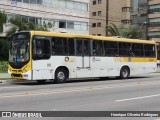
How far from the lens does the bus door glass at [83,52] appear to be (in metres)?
25.2

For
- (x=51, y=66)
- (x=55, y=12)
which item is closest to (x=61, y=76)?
(x=51, y=66)

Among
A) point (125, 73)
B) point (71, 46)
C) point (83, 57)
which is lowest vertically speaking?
point (125, 73)

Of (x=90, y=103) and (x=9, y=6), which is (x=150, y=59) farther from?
(x=9, y=6)

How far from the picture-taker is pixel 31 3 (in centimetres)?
6506

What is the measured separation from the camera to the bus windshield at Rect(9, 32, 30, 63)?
22578 mm

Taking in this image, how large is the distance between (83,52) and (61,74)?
2390mm

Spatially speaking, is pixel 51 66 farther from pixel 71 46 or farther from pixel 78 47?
pixel 78 47

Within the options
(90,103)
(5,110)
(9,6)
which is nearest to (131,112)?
(90,103)

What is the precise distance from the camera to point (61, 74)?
2422 cm

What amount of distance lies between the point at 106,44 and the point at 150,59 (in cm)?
576

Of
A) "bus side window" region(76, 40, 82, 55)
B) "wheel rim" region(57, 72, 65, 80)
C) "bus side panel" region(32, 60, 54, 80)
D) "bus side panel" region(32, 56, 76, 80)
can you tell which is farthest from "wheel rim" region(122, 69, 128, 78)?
"bus side panel" region(32, 60, 54, 80)

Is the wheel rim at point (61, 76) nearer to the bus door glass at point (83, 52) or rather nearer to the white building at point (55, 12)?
the bus door glass at point (83, 52)

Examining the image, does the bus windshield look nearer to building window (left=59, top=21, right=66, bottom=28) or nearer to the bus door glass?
the bus door glass

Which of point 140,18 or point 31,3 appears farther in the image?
point 140,18
